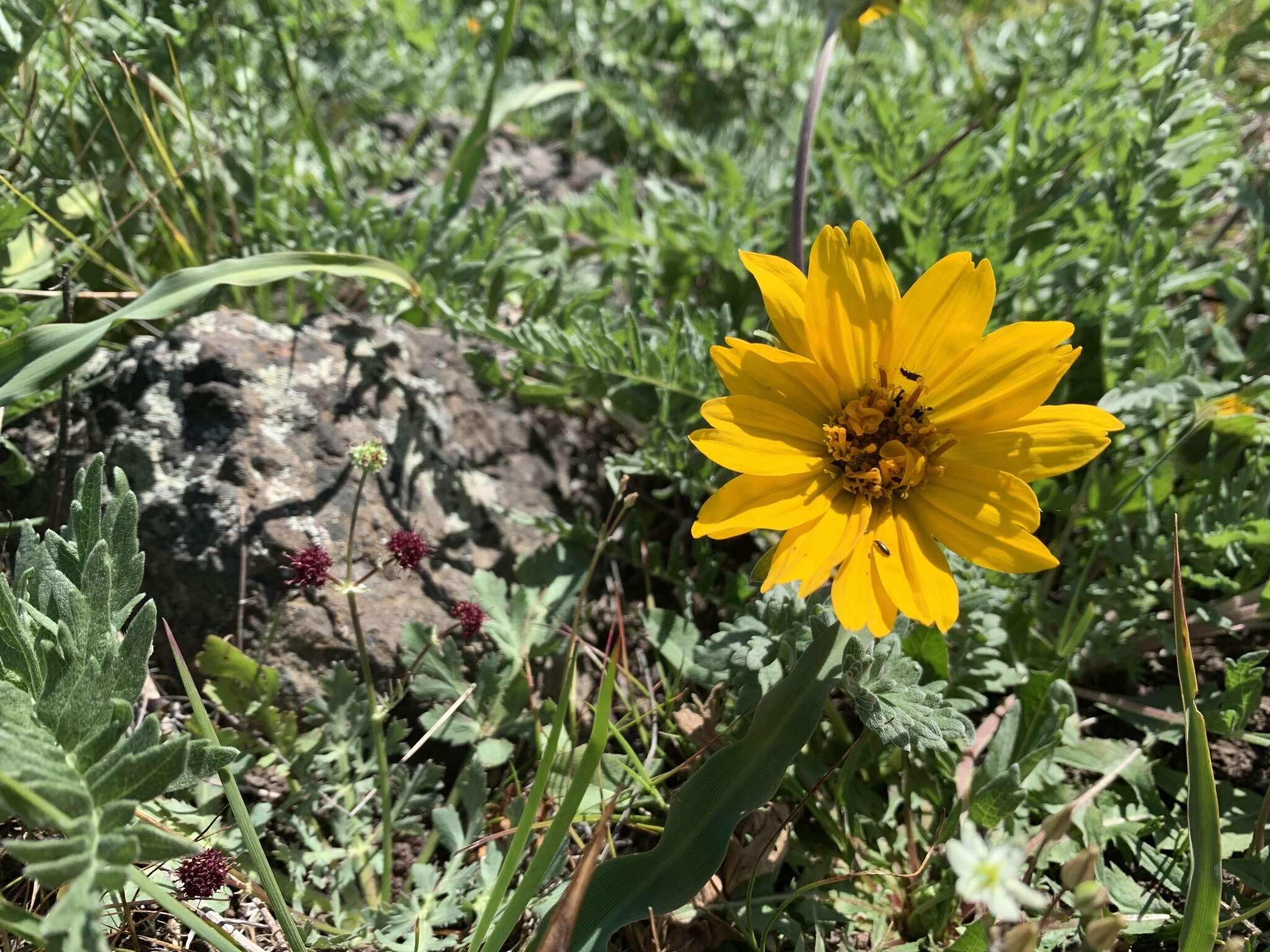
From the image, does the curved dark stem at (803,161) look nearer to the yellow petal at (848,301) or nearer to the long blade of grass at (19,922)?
the yellow petal at (848,301)

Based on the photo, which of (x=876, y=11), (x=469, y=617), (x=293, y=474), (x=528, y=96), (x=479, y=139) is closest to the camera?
(x=469, y=617)

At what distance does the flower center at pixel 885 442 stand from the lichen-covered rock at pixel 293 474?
1171 mm

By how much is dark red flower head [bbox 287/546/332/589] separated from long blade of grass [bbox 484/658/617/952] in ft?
2.29

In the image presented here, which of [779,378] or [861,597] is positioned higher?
[779,378]

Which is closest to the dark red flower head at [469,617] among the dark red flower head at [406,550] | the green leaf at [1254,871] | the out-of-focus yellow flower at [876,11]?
the dark red flower head at [406,550]

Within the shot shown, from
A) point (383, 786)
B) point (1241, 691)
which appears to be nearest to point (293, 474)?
point (383, 786)

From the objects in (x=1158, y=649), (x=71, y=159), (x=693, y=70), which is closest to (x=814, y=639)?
(x=1158, y=649)

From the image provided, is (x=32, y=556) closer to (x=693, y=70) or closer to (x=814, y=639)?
(x=814, y=639)

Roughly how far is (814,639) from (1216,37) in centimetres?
377

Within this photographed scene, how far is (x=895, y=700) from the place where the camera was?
6.39ft

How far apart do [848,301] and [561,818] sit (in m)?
1.20

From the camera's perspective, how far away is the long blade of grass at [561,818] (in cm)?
165

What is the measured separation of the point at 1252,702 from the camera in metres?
2.34

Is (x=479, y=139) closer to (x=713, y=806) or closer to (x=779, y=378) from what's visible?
(x=779, y=378)
